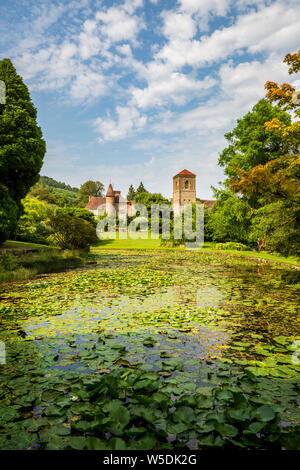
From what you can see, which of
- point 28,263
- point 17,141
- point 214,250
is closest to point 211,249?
point 214,250

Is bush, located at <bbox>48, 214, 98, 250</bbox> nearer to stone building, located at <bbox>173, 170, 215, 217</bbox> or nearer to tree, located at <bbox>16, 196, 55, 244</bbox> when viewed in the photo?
tree, located at <bbox>16, 196, 55, 244</bbox>

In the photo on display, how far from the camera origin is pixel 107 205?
67.5m

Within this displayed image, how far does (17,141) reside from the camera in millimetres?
13672

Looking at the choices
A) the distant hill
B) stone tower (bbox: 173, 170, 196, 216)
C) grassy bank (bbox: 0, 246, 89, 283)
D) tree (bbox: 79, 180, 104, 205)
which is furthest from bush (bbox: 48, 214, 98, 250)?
the distant hill

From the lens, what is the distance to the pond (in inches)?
73.1

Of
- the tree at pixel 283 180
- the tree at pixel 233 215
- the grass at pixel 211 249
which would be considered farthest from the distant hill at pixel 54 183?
the tree at pixel 283 180

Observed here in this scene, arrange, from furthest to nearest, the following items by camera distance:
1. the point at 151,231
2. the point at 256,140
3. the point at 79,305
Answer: the point at 151,231 → the point at 256,140 → the point at 79,305

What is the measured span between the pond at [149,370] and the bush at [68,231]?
1158 cm

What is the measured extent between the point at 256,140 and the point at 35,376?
23.7m

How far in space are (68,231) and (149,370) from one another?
16.7m

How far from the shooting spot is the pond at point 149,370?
1.86 meters
